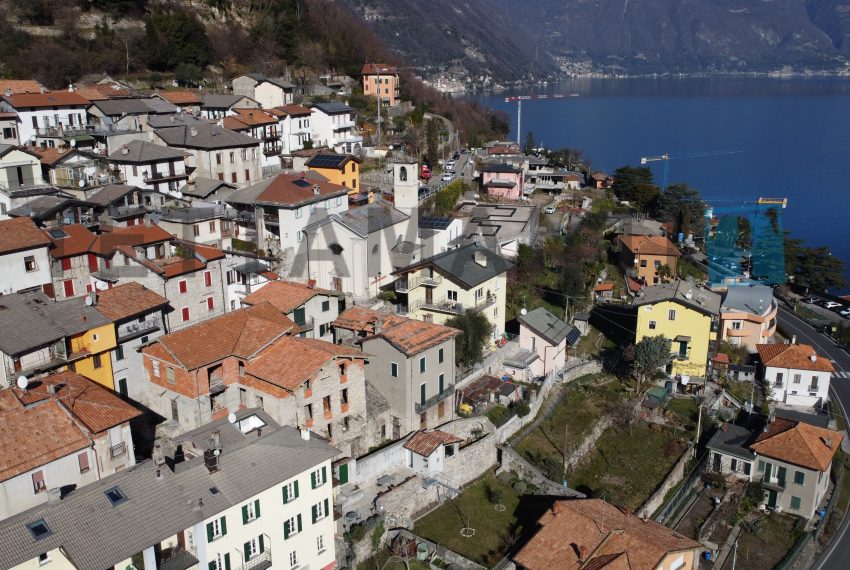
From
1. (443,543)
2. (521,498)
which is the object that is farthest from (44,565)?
(521,498)

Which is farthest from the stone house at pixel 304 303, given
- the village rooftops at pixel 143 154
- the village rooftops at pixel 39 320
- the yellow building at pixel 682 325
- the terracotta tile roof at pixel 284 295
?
the yellow building at pixel 682 325

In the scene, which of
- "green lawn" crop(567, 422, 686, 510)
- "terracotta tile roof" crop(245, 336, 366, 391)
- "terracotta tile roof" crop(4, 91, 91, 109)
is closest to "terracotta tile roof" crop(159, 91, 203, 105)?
"terracotta tile roof" crop(4, 91, 91, 109)

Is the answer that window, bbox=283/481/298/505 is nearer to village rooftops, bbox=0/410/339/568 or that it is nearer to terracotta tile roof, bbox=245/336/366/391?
village rooftops, bbox=0/410/339/568

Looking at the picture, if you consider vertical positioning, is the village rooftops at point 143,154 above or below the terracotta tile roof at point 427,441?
above

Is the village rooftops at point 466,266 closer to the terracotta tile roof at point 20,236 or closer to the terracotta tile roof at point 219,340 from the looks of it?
the terracotta tile roof at point 219,340

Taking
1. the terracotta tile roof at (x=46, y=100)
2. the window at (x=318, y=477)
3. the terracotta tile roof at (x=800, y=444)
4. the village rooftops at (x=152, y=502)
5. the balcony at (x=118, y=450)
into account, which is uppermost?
the terracotta tile roof at (x=46, y=100)

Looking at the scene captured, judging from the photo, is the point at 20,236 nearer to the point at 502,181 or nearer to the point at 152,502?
the point at 152,502
